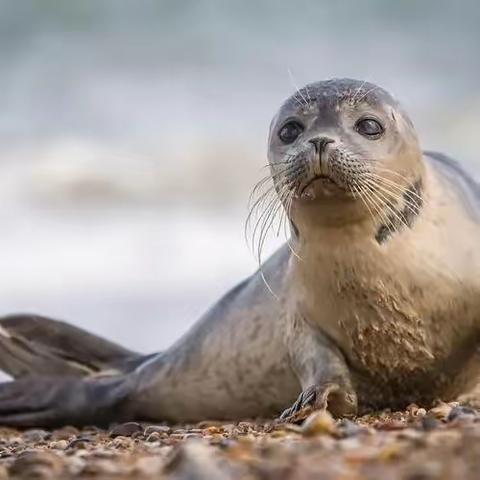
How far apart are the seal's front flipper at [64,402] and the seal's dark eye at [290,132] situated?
2.48 meters

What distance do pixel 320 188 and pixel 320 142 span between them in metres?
0.19

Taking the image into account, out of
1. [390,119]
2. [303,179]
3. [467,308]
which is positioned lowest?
[467,308]

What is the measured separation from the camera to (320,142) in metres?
5.32

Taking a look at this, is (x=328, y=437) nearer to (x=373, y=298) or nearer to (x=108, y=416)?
(x=373, y=298)

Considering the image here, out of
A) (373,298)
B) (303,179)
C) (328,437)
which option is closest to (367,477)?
(328,437)

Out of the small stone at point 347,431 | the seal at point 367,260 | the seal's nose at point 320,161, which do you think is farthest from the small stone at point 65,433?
the small stone at point 347,431

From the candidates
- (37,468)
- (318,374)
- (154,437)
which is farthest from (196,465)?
(318,374)

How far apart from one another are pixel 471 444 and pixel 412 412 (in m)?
2.62

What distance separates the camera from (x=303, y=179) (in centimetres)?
533

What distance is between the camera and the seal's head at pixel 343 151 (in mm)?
5328

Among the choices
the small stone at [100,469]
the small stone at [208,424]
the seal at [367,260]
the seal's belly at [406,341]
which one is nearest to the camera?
the small stone at [100,469]

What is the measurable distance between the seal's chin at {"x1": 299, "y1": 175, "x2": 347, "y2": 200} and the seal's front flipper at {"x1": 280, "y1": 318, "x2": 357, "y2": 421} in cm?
84

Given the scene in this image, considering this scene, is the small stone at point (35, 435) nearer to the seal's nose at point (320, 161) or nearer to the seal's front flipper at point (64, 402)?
the seal's front flipper at point (64, 402)

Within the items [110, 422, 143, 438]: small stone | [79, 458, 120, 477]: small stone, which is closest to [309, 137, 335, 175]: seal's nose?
[110, 422, 143, 438]: small stone
